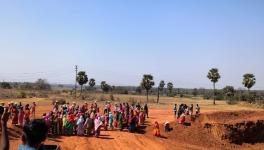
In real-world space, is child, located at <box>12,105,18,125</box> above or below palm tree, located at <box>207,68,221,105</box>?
below

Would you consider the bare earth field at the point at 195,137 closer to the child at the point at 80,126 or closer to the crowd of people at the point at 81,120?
the crowd of people at the point at 81,120

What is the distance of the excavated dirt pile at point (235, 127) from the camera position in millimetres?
28359

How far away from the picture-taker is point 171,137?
26312mm

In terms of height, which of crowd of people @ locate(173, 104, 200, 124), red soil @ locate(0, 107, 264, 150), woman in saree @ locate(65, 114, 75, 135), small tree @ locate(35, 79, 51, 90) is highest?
small tree @ locate(35, 79, 51, 90)

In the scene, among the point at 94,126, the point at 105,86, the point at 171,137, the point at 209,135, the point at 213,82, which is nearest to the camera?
the point at 94,126

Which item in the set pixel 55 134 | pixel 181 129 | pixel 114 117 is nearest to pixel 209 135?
pixel 181 129

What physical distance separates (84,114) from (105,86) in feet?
254

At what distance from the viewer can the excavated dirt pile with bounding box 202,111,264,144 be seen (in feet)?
93.0

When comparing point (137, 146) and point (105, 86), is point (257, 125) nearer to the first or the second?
point (137, 146)

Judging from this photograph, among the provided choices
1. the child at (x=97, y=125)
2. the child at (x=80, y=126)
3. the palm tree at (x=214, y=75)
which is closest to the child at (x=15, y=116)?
the child at (x=80, y=126)

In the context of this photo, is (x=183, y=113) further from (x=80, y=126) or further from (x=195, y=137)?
(x=80, y=126)

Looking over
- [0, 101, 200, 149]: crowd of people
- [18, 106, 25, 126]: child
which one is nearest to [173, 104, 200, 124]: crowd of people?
[0, 101, 200, 149]: crowd of people

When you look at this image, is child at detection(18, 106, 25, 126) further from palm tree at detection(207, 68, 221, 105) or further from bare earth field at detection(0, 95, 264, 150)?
palm tree at detection(207, 68, 221, 105)

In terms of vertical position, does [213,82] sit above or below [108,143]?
above
